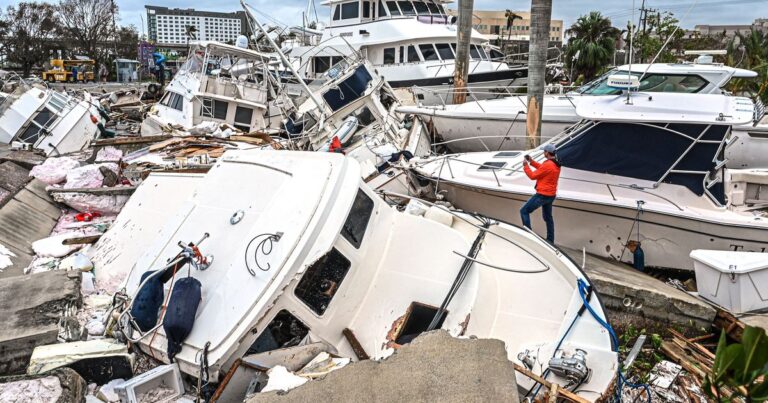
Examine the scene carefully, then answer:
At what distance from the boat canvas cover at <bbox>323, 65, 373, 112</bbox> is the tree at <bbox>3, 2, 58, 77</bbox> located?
135 ft

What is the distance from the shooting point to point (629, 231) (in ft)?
24.0

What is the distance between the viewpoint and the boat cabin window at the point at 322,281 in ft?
12.7

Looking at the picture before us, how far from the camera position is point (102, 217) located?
831cm

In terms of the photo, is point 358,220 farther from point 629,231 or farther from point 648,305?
point 629,231

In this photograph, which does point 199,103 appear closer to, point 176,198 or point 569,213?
point 176,198

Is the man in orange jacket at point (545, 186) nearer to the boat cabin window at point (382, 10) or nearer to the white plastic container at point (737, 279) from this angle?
the white plastic container at point (737, 279)

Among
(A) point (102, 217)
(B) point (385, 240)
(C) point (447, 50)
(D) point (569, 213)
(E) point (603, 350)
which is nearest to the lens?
(E) point (603, 350)

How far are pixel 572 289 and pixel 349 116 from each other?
27.7ft

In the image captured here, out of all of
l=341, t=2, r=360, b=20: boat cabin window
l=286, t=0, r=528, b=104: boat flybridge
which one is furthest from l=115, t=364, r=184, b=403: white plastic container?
l=341, t=2, r=360, b=20: boat cabin window

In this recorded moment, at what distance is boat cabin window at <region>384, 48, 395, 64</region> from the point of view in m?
18.2

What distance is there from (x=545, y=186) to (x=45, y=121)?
481 inches

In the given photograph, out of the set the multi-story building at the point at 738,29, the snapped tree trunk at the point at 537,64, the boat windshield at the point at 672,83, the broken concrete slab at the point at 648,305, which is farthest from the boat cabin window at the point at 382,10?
the multi-story building at the point at 738,29

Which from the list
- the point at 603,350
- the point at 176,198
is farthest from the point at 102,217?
the point at 603,350

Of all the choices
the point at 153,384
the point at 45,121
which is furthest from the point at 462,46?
the point at 153,384
